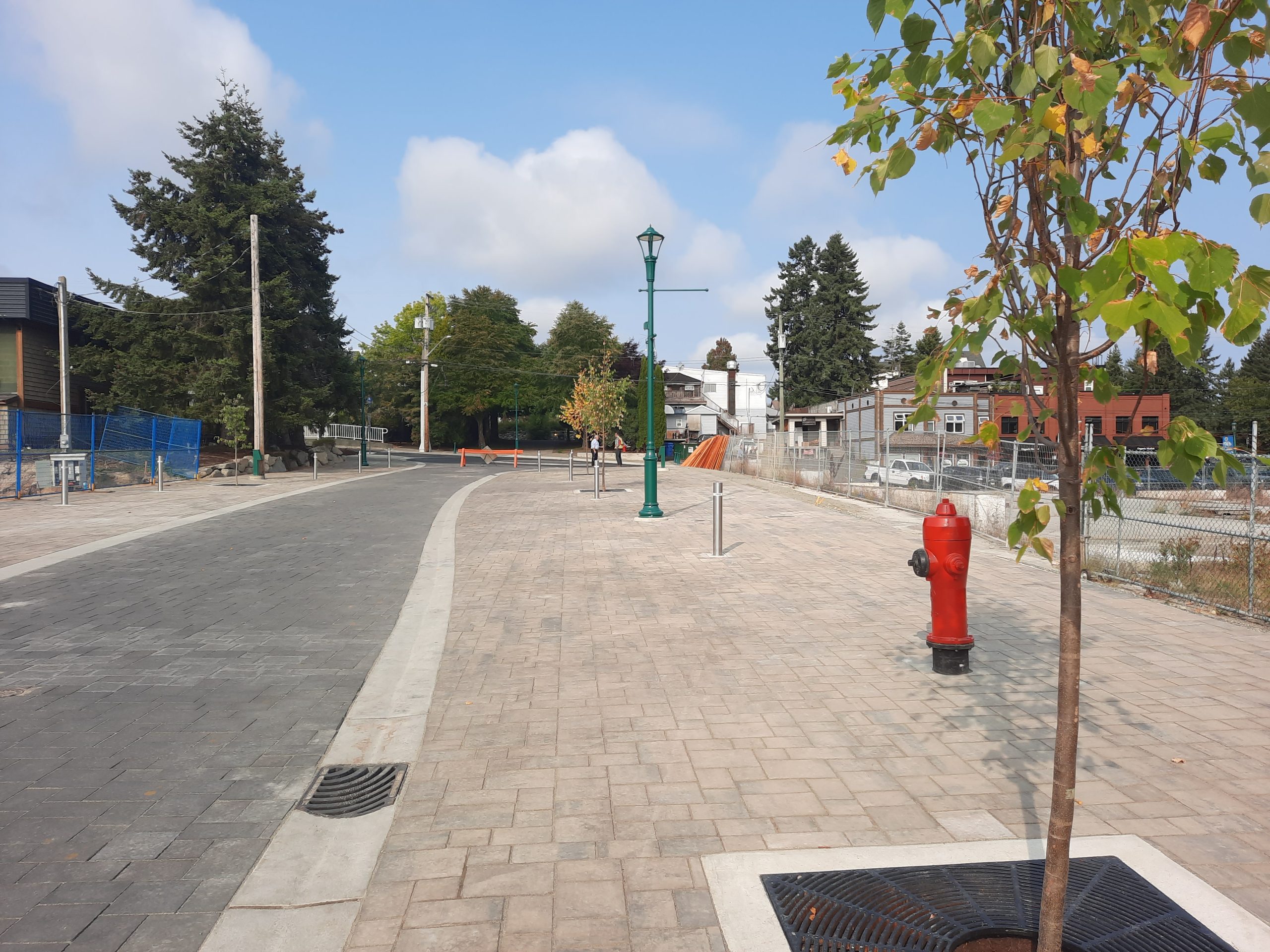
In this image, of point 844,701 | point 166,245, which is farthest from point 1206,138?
point 166,245

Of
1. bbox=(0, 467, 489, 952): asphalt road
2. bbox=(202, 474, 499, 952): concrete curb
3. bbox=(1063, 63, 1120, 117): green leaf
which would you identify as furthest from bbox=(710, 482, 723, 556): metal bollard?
bbox=(1063, 63, 1120, 117): green leaf

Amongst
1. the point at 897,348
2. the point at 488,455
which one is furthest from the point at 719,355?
the point at 488,455

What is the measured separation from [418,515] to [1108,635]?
13.3m

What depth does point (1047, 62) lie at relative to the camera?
2.23 m

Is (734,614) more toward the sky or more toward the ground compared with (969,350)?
more toward the ground

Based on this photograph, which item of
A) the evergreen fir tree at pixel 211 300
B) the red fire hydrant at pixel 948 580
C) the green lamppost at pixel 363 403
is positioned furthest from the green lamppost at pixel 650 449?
the green lamppost at pixel 363 403

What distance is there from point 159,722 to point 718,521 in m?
7.51

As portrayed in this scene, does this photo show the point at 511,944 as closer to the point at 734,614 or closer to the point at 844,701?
the point at 844,701

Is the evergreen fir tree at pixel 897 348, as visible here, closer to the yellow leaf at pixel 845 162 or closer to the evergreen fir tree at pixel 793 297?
the evergreen fir tree at pixel 793 297

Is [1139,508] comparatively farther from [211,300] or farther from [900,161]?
[211,300]

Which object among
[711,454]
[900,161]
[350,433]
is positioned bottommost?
[711,454]

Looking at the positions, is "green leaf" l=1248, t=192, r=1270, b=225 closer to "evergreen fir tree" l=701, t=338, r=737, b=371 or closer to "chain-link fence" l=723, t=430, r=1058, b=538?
"chain-link fence" l=723, t=430, r=1058, b=538

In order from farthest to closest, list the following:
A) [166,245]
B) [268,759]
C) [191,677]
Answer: [166,245] → [191,677] → [268,759]

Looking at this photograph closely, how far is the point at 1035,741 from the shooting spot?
15.7 ft
